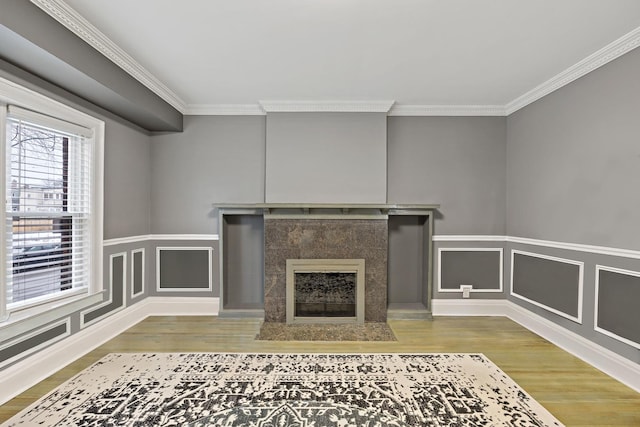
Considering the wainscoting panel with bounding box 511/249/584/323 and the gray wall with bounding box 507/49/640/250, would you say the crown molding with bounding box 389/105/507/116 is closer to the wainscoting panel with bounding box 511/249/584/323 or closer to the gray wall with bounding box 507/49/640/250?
the gray wall with bounding box 507/49/640/250

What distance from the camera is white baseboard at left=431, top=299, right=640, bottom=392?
248 cm

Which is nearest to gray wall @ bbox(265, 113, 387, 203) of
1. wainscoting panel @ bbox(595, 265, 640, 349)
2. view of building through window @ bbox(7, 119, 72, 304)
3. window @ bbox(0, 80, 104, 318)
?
window @ bbox(0, 80, 104, 318)

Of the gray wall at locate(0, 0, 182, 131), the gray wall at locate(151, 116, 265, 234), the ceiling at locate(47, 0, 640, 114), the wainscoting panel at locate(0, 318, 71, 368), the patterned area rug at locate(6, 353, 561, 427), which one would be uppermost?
the ceiling at locate(47, 0, 640, 114)

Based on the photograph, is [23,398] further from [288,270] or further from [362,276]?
[362,276]

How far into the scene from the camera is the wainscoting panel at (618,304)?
2.40m

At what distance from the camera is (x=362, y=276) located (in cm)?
380

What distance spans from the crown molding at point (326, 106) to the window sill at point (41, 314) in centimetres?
279

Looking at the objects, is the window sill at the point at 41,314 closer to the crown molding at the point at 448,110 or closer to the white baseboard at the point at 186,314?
the white baseboard at the point at 186,314

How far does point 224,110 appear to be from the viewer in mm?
4039

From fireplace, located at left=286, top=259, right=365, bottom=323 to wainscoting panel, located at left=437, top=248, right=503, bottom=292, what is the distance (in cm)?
114

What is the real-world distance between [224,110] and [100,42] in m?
1.66

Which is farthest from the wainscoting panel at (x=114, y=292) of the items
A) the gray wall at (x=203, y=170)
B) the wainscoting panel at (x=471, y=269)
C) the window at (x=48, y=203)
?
the wainscoting panel at (x=471, y=269)

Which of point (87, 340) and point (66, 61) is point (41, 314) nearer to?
point (87, 340)

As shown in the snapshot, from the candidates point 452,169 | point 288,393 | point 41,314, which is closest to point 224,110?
point 41,314
